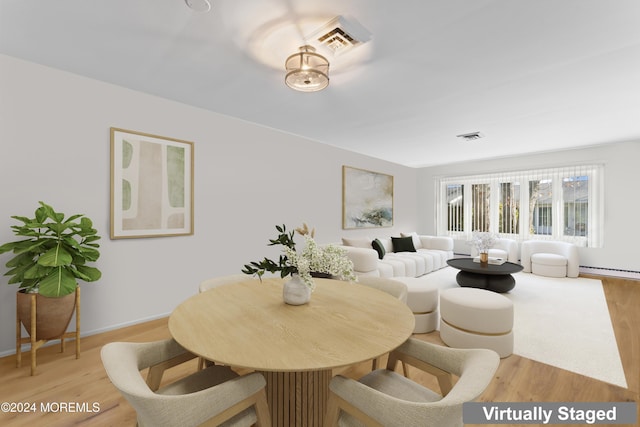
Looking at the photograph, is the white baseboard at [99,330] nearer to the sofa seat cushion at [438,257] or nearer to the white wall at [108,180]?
the white wall at [108,180]

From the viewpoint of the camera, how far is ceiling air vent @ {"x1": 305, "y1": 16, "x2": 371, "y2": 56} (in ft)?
5.84

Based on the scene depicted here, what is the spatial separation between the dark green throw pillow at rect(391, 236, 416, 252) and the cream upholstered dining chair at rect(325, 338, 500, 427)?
4.36 m

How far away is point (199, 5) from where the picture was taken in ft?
5.31

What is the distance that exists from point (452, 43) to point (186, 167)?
301 centimetres

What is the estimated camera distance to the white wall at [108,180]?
233cm

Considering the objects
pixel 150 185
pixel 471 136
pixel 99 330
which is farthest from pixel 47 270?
pixel 471 136

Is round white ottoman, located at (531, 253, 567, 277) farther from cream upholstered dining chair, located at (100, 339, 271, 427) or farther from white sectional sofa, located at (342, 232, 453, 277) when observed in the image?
cream upholstered dining chair, located at (100, 339, 271, 427)

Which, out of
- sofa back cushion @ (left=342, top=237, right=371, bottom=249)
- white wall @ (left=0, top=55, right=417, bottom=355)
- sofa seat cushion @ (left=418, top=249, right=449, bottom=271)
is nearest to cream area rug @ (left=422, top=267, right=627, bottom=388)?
sofa seat cushion @ (left=418, top=249, right=449, bottom=271)

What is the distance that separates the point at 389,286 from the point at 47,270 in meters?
2.73

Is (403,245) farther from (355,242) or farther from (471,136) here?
(471,136)

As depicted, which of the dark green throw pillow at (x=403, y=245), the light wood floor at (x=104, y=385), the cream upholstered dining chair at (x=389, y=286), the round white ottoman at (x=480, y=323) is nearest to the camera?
the light wood floor at (x=104, y=385)

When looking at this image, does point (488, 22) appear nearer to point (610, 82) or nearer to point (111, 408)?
point (610, 82)

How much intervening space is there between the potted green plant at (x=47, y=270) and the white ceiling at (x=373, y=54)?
1.42 m

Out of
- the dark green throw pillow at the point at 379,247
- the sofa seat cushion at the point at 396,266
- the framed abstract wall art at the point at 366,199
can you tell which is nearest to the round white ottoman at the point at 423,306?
the sofa seat cushion at the point at 396,266
